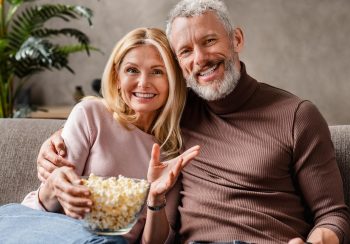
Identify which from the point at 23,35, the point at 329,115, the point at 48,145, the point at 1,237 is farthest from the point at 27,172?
the point at 329,115

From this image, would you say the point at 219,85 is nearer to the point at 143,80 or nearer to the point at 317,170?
the point at 143,80

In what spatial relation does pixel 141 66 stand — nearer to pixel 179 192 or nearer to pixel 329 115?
pixel 179 192

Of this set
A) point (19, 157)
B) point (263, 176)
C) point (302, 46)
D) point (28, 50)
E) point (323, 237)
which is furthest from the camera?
point (302, 46)

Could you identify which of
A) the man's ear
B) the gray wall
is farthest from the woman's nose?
the gray wall

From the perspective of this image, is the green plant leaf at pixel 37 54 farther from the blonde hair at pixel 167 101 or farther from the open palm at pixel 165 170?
the open palm at pixel 165 170

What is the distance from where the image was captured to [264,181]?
5.49ft

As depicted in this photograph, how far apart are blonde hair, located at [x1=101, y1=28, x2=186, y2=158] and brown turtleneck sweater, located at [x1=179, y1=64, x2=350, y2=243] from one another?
0.37ft

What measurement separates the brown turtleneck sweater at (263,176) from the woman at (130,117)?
0.13 meters

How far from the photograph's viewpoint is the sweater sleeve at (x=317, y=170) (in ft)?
5.31

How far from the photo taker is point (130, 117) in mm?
1862

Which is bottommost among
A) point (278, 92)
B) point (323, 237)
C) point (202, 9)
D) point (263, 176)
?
point (323, 237)

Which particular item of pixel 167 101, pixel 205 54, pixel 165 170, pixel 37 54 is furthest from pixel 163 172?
pixel 37 54

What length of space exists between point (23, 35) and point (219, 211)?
2.33m

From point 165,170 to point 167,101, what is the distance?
0.33 metres
